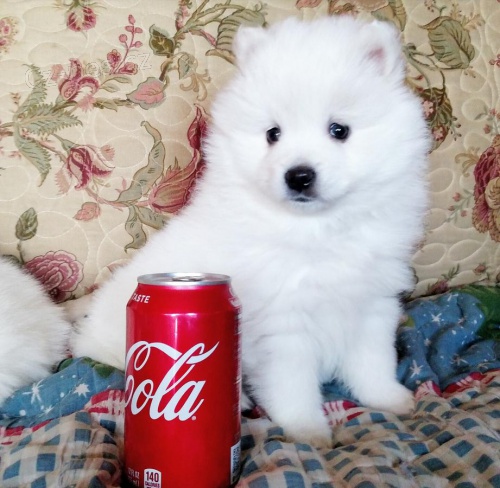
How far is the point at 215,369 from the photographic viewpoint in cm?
96

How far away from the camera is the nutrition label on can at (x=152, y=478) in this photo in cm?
95

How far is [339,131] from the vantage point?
1356 mm

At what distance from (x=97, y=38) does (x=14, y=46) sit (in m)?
0.30

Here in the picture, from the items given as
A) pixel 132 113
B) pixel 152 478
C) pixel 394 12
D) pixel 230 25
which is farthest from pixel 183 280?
pixel 394 12

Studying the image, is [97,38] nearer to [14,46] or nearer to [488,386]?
[14,46]

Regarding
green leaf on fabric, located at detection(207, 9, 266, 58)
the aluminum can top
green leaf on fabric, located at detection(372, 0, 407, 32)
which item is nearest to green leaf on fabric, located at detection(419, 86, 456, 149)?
green leaf on fabric, located at detection(372, 0, 407, 32)

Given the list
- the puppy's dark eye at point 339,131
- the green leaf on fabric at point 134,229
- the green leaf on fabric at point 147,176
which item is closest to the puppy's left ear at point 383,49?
the puppy's dark eye at point 339,131

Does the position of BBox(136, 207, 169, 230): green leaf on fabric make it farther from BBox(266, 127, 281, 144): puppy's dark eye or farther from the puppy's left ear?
the puppy's left ear

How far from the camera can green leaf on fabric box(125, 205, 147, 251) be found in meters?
1.98

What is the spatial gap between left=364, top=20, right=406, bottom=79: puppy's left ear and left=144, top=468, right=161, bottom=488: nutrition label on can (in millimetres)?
1123

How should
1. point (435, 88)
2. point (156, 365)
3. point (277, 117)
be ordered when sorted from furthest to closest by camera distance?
point (435, 88)
point (277, 117)
point (156, 365)

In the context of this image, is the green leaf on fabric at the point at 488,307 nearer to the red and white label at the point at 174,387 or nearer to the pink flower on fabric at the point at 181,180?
the pink flower on fabric at the point at 181,180

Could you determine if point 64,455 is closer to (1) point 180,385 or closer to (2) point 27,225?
(1) point 180,385

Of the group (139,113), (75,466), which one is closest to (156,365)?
(75,466)
